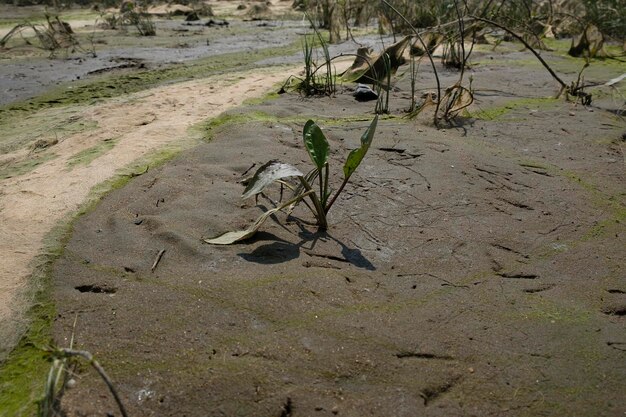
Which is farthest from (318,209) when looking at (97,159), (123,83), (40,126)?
(123,83)

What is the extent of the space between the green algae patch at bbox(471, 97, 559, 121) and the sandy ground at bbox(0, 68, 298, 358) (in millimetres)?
1296

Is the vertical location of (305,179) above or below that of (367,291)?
above

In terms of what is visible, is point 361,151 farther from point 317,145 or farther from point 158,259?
point 158,259

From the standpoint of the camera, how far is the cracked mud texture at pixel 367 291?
4.02 feet

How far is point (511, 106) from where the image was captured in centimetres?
324

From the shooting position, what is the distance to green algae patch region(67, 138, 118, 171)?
2.37m

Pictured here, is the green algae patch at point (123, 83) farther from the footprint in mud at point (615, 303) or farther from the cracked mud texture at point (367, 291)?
the footprint in mud at point (615, 303)

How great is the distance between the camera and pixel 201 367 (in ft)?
4.15

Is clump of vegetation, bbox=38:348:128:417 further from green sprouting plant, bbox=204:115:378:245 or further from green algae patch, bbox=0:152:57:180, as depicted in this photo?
green algae patch, bbox=0:152:57:180

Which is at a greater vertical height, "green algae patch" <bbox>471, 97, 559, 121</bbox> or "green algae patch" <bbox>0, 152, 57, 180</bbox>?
"green algae patch" <bbox>471, 97, 559, 121</bbox>

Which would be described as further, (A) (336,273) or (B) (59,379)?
(A) (336,273)

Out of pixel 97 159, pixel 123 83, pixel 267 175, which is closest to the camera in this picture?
pixel 267 175

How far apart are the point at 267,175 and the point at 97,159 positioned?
3.25 ft

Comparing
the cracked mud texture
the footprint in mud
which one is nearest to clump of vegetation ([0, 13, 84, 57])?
the cracked mud texture
